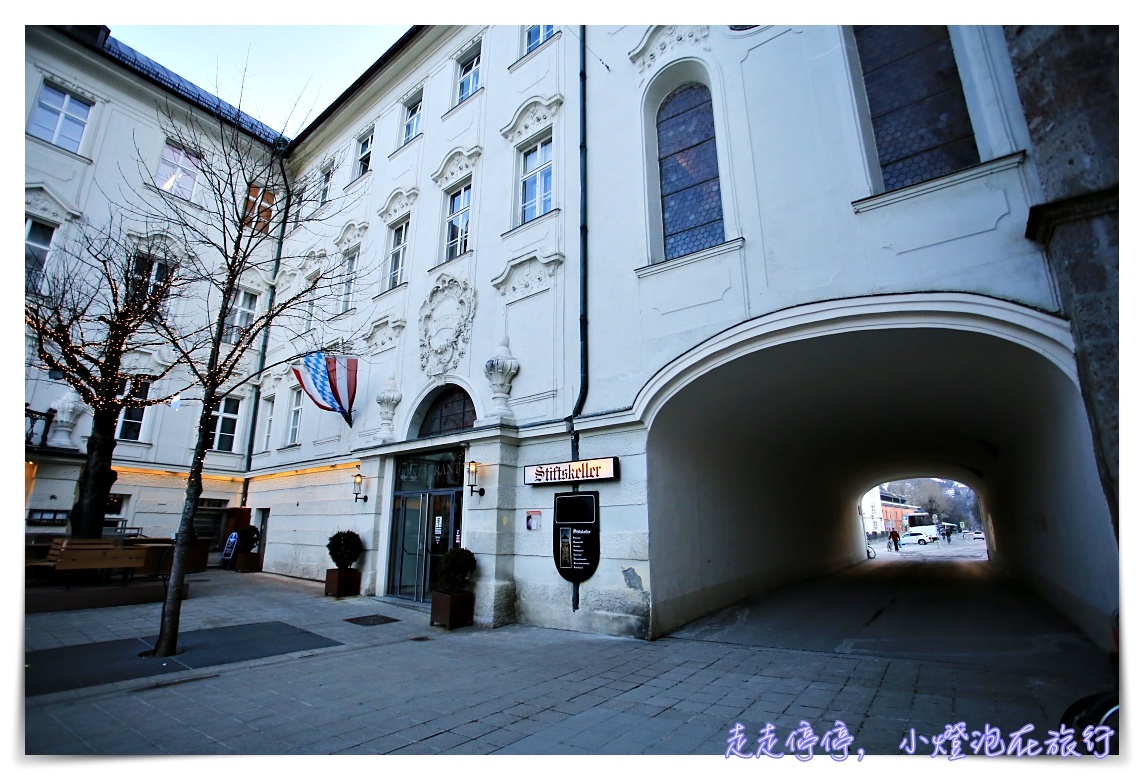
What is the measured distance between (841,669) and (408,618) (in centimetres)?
698

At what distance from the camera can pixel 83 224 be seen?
1602 cm

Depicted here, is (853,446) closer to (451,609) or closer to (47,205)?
(451,609)

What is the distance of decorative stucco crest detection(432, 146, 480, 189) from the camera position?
42.4 feet

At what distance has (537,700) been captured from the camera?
16.0ft

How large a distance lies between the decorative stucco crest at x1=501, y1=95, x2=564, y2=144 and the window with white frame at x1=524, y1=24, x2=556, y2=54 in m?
1.74

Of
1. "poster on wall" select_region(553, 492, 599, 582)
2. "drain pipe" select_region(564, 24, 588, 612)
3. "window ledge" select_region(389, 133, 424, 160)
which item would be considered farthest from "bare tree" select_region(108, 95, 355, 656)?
"poster on wall" select_region(553, 492, 599, 582)

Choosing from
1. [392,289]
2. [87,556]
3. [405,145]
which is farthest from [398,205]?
[87,556]

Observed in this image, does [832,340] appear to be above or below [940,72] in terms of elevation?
below

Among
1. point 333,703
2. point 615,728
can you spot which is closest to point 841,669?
point 615,728

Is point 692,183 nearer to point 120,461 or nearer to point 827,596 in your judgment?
point 827,596

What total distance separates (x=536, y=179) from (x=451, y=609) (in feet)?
28.0

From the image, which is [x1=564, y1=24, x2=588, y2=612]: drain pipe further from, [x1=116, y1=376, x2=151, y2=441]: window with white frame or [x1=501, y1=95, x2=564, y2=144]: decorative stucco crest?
[x1=116, y1=376, x2=151, y2=441]: window with white frame

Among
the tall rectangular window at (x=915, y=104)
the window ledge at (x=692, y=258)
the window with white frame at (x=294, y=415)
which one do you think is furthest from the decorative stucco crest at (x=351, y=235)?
the tall rectangular window at (x=915, y=104)

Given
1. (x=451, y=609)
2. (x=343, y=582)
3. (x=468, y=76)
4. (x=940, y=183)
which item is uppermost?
(x=468, y=76)
